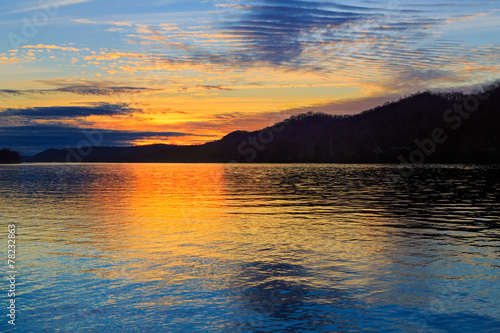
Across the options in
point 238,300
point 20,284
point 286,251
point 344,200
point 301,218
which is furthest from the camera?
point 344,200

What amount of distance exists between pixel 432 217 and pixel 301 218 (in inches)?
400

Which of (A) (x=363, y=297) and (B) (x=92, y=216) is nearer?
(A) (x=363, y=297)

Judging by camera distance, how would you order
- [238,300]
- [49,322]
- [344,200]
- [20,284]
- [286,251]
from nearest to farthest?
[49,322]
[238,300]
[20,284]
[286,251]
[344,200]

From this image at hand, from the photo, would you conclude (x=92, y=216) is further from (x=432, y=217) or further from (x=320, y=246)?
(x=432, y=217)

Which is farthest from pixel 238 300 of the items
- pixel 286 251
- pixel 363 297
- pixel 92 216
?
pixel 92 216

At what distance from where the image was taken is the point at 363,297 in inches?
569

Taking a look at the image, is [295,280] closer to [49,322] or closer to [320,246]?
[320,246]

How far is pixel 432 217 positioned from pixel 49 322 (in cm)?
2925

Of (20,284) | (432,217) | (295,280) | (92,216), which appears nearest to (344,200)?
(432,217)

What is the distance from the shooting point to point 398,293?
48.7 feet

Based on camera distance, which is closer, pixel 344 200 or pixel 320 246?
pixel 320 246

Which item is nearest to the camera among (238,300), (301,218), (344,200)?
(238,300)

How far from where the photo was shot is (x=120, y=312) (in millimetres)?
13312

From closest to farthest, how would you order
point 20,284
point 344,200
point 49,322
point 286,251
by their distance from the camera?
point 49,322 → point 20,284 → point 286,251 → point 344,200
